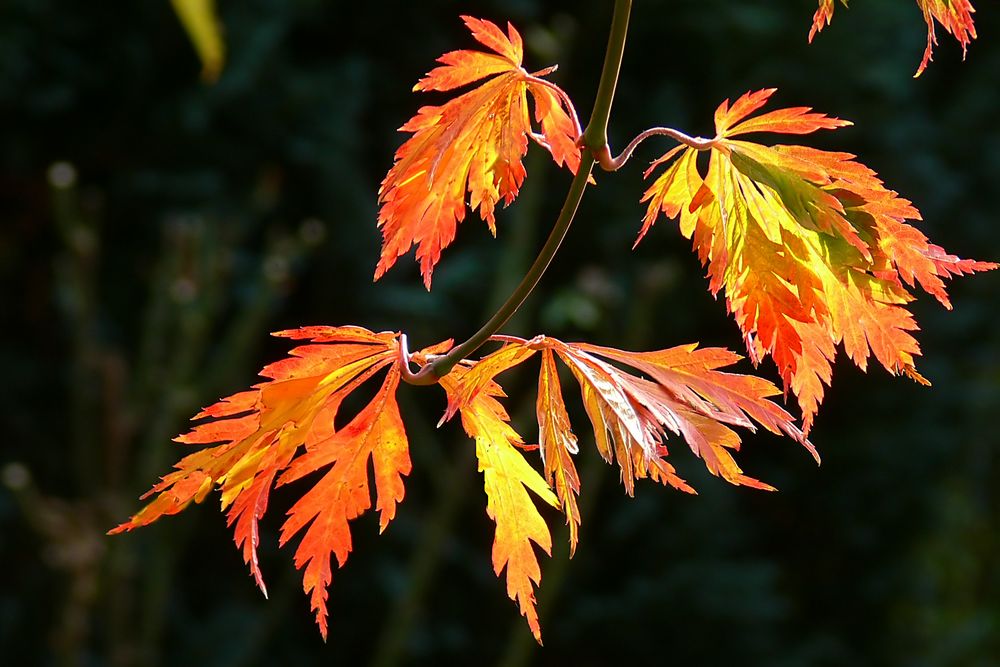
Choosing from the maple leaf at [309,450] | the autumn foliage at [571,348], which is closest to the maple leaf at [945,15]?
the autumn foliage at [571,348]

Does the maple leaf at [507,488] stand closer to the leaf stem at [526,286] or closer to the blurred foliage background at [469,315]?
the leaf stem at [526,286]

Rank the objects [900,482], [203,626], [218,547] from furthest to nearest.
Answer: [900,482], [218,547], [203,626]

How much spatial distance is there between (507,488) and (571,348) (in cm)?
7

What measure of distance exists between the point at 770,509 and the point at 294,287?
1627 millimetres

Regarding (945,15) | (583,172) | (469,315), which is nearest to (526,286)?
(583,172)

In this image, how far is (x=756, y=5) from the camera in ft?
11.5

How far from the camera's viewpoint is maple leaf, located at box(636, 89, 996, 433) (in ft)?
1.53

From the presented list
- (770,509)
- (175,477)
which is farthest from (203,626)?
(175,477)

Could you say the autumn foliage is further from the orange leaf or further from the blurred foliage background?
the blurred foliage background

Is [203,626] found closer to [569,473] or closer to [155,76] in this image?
[155,76]

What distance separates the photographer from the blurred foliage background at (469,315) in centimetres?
302

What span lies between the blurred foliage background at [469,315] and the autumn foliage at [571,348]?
2.01 meters

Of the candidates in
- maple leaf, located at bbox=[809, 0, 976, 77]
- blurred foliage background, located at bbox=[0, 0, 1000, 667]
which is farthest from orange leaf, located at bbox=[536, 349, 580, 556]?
blurred foliage background, located at bbox=[0, 0, 1000, 667]

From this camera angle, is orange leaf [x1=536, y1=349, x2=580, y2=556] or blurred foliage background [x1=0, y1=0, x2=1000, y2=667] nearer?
orange leaf [x1=536, y1=349, x2=580, y2=556]
